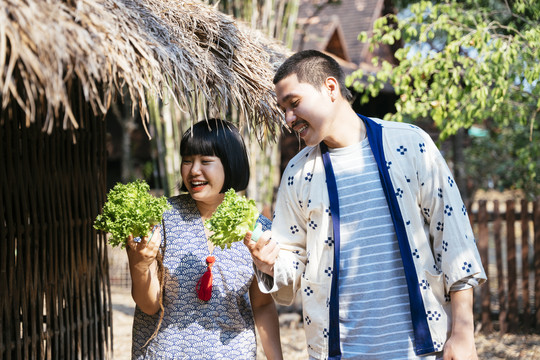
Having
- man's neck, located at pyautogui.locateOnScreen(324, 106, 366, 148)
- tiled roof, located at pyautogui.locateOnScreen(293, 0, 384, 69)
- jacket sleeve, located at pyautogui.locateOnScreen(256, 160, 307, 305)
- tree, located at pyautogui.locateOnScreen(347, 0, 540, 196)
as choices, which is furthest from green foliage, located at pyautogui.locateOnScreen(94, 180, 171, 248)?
tiled roof, located at pyautogui.locateOnScreen(293, 0, 384, 69)

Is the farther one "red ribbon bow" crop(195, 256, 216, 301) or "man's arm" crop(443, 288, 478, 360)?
"red ribbon bow" crop(195, 256, 216, 301)

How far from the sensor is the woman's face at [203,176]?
2.98 m

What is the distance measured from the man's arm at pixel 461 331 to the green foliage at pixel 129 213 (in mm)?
1334

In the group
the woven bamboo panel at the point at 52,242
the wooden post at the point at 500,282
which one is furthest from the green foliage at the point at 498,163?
the woven bamboo panel at the point at 52,242

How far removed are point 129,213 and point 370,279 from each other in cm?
107

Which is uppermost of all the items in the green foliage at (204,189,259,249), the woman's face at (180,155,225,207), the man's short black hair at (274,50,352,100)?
the man's short black hair at (274,50,352,100)

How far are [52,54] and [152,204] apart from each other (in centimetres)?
95

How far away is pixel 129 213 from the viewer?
263 cm

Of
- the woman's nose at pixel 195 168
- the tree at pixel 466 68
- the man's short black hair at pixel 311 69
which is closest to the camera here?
the man's short black hair at pixel 311 69

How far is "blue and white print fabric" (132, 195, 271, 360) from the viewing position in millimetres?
2882

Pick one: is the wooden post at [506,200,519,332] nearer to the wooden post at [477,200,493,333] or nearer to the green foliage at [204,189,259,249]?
the wooden post at [477,200,493,333]

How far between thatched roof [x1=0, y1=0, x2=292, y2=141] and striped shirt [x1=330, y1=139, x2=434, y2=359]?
0.85 meters

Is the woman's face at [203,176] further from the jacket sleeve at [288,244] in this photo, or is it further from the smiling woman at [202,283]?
the jacket sleeve at [288,244]

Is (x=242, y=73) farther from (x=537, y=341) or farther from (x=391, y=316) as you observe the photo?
(x=537, y=341)
